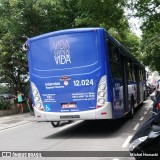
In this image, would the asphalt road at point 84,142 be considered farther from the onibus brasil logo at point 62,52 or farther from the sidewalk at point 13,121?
the sidewalk at point 13,121

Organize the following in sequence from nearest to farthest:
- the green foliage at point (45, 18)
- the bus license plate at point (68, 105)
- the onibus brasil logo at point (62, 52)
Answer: the bus license plate at point (68, 105), the onibus brasil logo at point (62, 52), the green foliage at point (45, 18)

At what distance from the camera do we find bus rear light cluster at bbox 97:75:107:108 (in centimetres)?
1121

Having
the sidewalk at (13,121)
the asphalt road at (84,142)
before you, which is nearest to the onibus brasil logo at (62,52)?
the asphalt road at (84,142)

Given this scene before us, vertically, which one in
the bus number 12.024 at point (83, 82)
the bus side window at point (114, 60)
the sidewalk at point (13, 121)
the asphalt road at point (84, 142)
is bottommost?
the sidewalk at point (13, 121)

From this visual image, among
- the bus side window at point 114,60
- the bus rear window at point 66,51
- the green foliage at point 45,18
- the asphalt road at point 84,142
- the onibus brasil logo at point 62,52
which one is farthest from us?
the green foliage at point 45,18

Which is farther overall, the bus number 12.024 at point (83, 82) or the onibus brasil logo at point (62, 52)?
the onibus brasil logo at point (62, 52)

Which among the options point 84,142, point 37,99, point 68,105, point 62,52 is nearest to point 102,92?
point 68,105

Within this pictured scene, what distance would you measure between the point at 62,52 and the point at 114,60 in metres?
2.06

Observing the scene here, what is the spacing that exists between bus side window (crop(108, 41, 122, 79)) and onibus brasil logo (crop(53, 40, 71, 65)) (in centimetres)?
145

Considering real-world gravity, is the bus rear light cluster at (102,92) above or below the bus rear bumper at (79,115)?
above

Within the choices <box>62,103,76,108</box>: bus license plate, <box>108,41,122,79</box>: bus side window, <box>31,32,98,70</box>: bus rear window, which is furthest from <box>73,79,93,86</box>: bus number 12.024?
<box>108,41,122,79</box>: bus side window

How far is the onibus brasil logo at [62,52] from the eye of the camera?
11648 mm

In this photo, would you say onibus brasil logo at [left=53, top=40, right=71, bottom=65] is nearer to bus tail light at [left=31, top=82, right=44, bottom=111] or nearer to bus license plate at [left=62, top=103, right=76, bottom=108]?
bus tail light at [left=31, top=82, right=44, bottom=111]

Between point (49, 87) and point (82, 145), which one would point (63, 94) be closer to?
point (49, 87)
